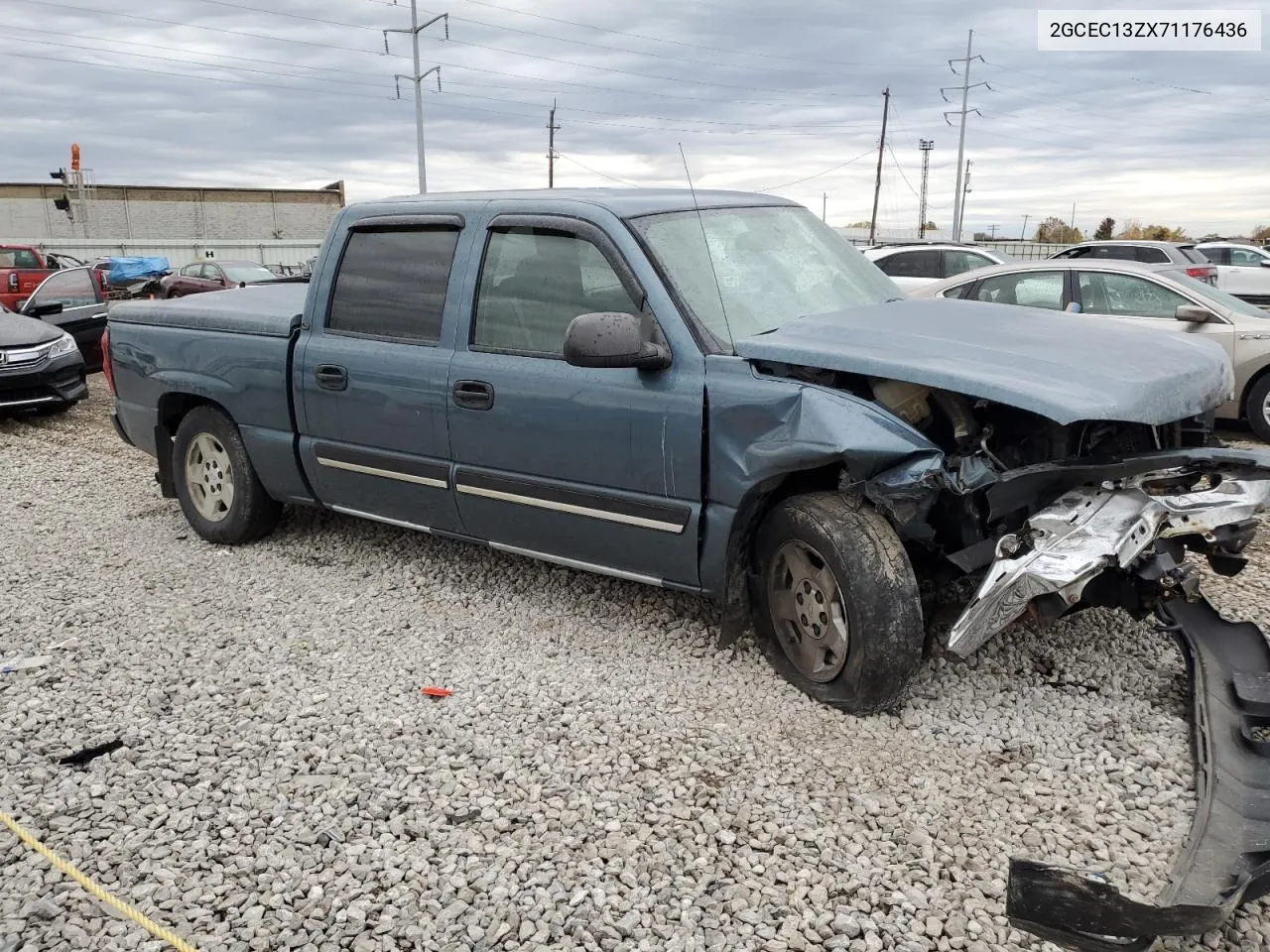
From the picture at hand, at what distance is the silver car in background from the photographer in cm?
833

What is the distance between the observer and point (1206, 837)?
2883 mm

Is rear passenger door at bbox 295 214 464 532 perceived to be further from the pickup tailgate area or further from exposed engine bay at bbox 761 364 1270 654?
exposed engine bay at bbox 761 364 1270 654

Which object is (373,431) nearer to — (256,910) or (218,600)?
(218,600)

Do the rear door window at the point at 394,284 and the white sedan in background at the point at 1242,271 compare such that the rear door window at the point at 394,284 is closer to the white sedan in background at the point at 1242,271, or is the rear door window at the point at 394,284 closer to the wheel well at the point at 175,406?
the wheel well at the point at 175,406

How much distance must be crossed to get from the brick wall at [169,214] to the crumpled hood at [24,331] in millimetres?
51285

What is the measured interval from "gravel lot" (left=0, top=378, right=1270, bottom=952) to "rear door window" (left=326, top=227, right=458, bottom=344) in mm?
1343

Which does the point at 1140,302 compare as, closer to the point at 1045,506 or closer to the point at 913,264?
the point at 1045,506

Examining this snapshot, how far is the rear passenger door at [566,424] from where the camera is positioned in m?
3.97

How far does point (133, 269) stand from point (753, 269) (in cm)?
2977

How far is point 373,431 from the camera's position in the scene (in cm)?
495

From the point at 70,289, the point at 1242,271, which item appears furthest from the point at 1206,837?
the point at 1242,271

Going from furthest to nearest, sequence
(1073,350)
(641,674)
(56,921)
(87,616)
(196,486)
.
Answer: (196,486) → (87,616) → (641,674) → (1073,350) → (56,921)

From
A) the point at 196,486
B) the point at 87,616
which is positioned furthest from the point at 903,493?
the point at 196,486

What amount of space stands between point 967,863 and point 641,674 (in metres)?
1.58
